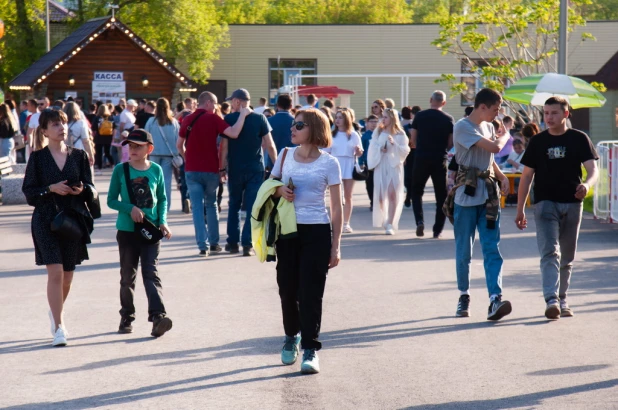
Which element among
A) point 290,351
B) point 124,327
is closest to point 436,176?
point 124,327

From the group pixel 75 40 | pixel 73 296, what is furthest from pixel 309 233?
pixel 75 40

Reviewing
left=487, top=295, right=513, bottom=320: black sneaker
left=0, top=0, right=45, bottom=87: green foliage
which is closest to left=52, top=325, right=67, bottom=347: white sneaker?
left=487, top=295, right=513, bottom=320: black sneaker

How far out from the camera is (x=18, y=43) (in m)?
53.2

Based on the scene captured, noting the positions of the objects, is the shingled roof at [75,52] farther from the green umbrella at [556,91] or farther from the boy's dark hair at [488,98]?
the boy's dark hair at [488,98]

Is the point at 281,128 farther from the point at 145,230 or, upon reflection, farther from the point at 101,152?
the point at 101,152

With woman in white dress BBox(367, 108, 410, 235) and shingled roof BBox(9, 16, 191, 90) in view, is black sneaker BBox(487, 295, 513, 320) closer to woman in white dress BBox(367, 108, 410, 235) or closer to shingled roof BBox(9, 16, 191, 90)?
woman in white dress BBox(367, 108, 410, 235)

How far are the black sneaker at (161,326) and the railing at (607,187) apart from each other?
9.09 m

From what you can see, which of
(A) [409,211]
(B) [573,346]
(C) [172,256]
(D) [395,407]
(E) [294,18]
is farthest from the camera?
(E) [294,18]

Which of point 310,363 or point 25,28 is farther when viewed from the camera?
point 25,28

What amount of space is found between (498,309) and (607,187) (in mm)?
8064

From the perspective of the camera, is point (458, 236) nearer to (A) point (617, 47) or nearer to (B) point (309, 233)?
(B) point (309, 233)

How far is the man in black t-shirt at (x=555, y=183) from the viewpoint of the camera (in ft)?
28.3

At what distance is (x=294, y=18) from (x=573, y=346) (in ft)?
263

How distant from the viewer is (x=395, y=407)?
19.5 feet
